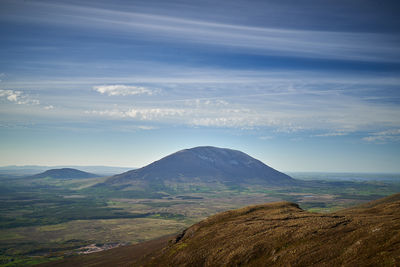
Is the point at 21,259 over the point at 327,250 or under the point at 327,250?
under

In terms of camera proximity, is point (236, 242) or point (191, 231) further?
point (191, 231)

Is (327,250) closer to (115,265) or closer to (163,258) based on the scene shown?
(163,258)

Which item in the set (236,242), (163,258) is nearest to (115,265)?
(163,258)

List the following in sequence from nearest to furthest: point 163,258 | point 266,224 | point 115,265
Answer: point 266,224, point 163,258, point 115,265

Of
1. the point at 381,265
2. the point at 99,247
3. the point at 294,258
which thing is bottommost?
the point at 99,247

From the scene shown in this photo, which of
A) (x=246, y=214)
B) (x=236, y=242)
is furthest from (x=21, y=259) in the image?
(x=236, y=242)

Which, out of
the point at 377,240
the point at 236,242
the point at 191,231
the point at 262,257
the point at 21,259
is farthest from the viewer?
the point at 21,259

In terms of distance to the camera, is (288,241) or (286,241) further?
(286,241)
